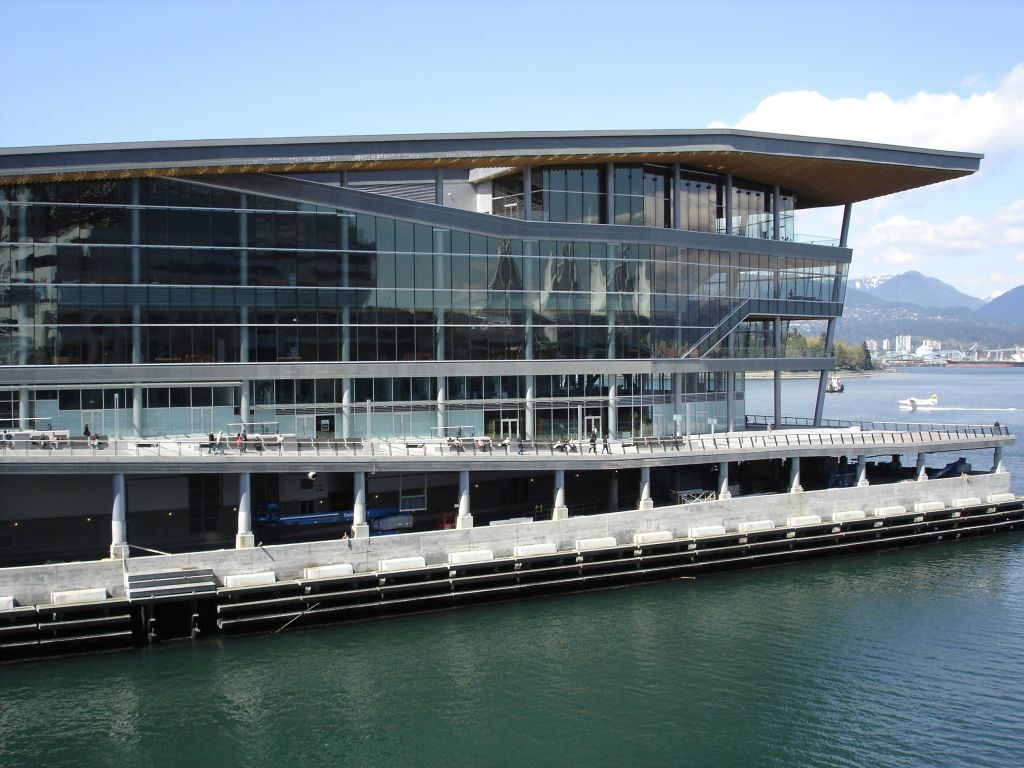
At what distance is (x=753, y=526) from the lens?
4828 centimetres

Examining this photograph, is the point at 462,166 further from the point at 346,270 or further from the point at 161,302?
the point at 161,302

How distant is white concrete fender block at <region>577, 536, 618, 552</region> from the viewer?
4397cm

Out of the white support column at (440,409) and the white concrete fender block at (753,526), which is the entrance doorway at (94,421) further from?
the white concrete fender block at (753,526)

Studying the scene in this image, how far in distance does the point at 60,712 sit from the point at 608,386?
33777 mm

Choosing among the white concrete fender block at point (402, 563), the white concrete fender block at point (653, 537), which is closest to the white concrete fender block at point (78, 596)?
the white concrete fender block at point (402, 563)

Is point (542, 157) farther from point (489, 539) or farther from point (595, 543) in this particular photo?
point (489, 539)

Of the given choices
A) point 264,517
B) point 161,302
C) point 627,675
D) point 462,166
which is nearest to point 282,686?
point 627,675

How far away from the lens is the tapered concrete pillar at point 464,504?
146ft

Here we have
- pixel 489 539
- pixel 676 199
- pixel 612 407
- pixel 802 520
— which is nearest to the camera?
pixel 489 539

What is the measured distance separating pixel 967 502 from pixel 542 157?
3097 centimetres

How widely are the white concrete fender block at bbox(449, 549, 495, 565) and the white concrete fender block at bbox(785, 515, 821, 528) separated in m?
16.9

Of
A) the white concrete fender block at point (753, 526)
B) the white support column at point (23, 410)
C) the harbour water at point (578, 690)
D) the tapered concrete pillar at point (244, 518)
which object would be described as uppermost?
the white support column at point (23, 410)

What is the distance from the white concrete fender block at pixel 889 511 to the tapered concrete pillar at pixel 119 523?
37536 mm

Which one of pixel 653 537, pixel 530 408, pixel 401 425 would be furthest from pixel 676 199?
pixel 653 537
